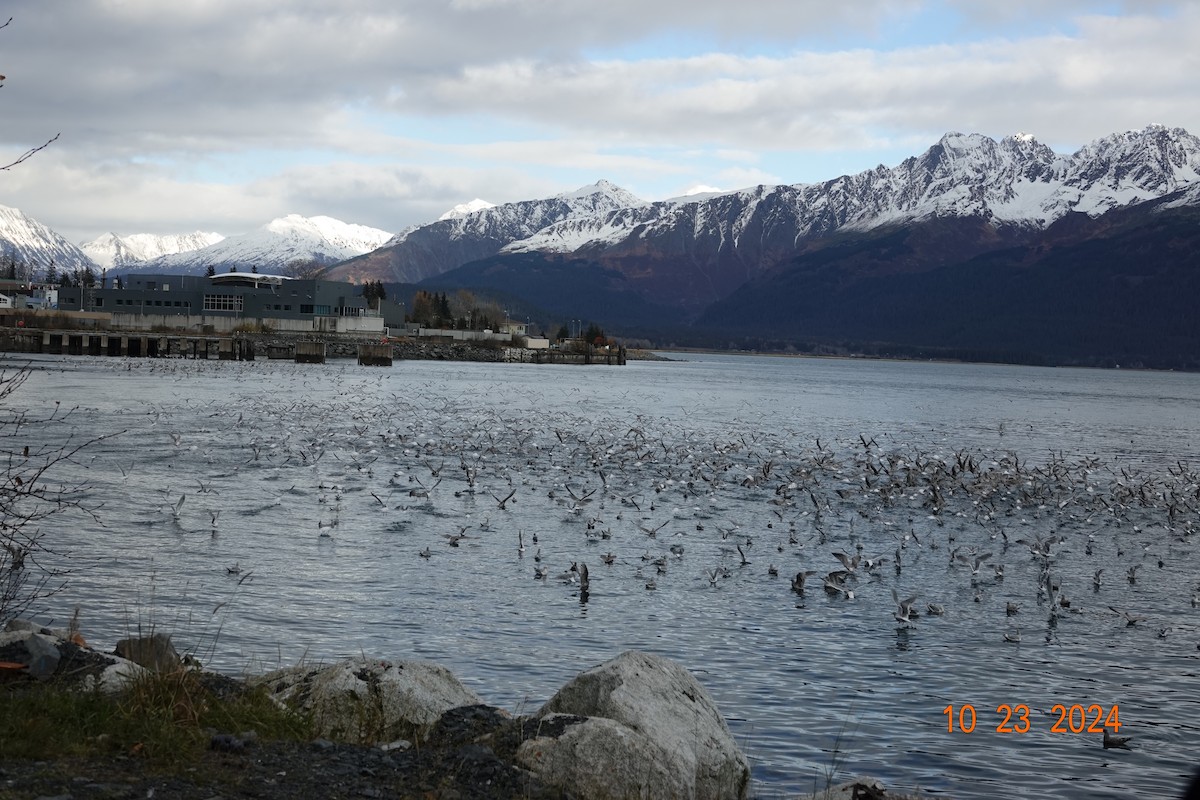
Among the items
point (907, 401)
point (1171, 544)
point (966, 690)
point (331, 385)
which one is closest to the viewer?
point (966, 690)

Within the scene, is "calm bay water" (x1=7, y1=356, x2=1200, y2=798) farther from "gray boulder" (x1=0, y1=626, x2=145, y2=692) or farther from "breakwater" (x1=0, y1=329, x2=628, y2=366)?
"breakwater" (x1=0, y1=329, x2=628, y2=366)

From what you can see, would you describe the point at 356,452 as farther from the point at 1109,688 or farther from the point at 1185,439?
the point at 1185,439

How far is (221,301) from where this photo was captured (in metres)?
174

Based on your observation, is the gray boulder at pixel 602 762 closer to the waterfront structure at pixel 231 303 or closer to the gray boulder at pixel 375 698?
the gray boulder at pixel 375 698

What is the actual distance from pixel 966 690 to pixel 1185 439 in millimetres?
62683

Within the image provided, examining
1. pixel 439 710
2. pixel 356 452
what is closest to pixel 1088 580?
pixel 439 710

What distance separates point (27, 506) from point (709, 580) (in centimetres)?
1505

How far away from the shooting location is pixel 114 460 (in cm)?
3391

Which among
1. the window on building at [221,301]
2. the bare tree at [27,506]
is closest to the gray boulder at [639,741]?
the bare tree at [27,506]

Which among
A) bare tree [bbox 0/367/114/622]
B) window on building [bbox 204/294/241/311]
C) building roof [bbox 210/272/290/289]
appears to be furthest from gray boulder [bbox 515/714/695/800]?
building roof [bbox 210/272/290/289]

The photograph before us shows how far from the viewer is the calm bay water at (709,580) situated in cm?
1330

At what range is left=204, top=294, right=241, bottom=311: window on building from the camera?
173m

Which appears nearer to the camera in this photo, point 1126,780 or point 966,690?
point 1126,780

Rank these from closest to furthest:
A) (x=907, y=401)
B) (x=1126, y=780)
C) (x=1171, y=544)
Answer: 1. (x=1126, y=780)
2. (x=1171, y=544)
3. (x=907, y=401)
